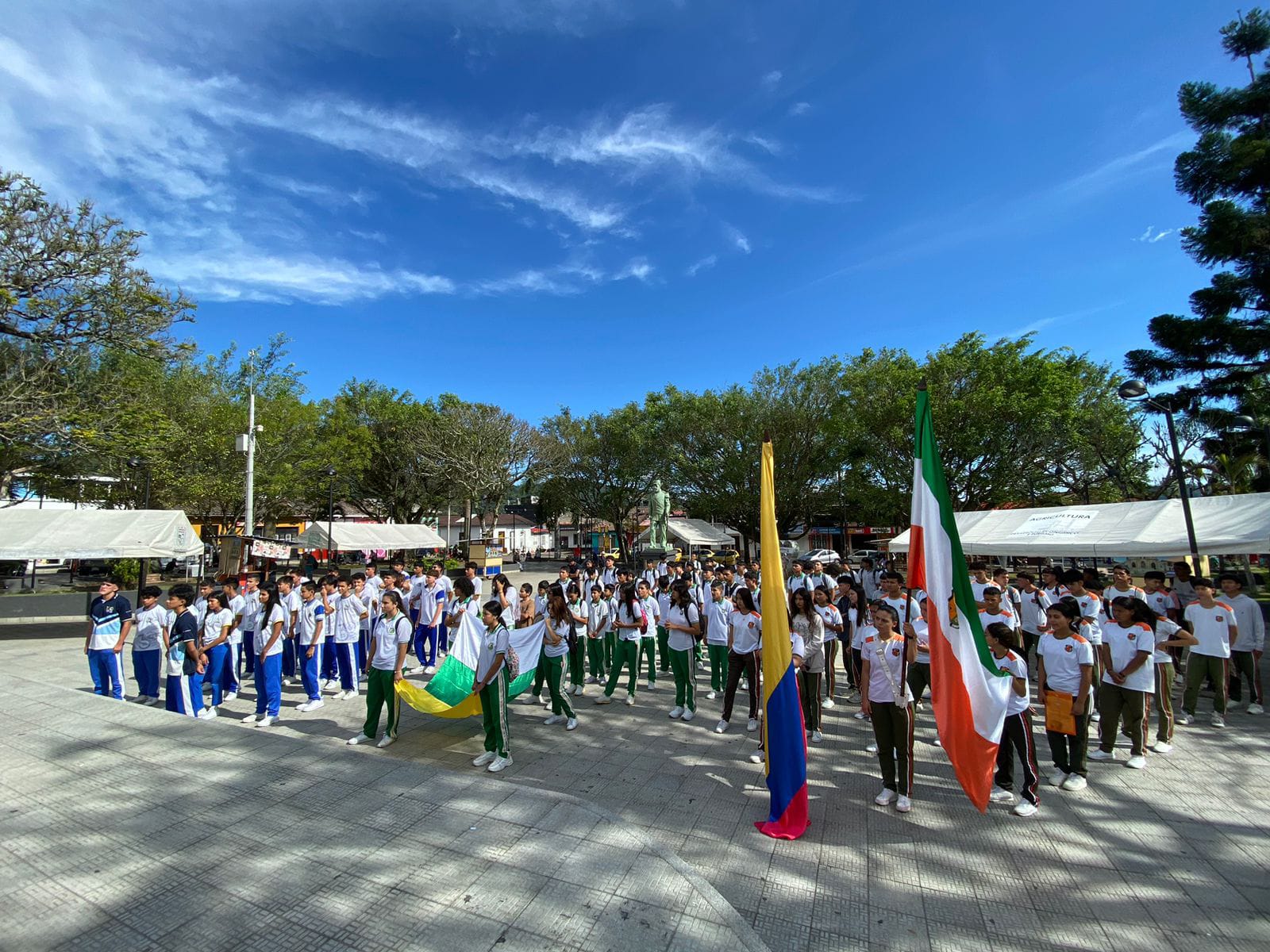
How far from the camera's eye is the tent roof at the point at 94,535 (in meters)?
14.4

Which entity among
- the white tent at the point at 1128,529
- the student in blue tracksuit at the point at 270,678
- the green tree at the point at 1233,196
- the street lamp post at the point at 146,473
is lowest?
the student in blue tracksuit at the point at 270,678

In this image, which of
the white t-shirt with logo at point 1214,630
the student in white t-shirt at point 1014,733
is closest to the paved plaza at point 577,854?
the student in white t-shirt at point 1014,733

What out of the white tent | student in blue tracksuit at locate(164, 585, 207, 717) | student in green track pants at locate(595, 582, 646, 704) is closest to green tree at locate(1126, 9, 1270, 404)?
the white tent

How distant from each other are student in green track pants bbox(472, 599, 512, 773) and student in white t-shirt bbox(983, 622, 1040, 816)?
471 cm

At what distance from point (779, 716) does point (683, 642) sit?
10.0 ft

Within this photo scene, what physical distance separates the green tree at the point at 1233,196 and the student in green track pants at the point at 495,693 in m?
24.5

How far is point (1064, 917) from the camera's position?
371 centimetres

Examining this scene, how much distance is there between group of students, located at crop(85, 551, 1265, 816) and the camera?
5.42 meters

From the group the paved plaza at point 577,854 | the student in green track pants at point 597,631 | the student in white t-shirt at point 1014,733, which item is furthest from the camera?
the student in green track pants at point 597,631

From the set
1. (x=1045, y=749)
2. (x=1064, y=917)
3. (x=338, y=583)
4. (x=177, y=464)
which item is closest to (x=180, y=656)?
(x=338, y=583)

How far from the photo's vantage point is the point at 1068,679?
545 centimetres

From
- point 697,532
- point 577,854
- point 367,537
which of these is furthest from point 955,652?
point 367,537

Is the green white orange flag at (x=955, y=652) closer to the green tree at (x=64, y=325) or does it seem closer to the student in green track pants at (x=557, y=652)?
the student in green track pants at (x=557, y=652)

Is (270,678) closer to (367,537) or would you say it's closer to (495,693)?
(495,693)
